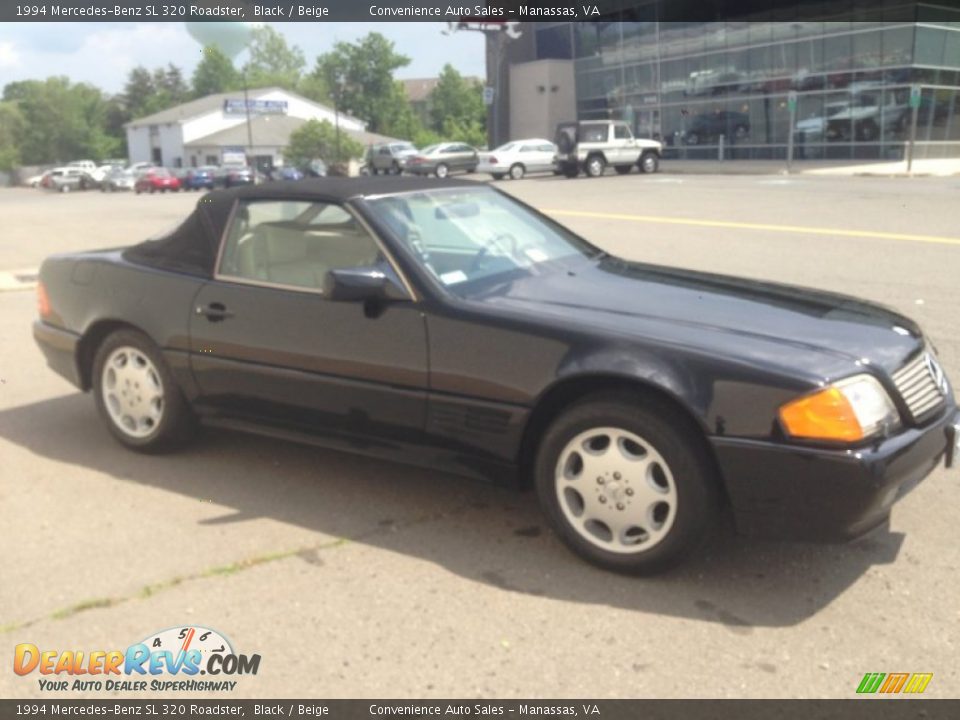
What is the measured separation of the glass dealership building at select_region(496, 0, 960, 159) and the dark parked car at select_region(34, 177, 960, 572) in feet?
94.6

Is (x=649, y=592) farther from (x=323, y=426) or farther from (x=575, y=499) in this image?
(x=323, y=426)

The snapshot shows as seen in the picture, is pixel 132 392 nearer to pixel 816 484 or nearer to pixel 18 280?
pixel 816 484

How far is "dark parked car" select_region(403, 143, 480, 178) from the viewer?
41438 millimetres

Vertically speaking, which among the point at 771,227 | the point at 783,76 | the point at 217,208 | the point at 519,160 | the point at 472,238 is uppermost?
→ the point at 783,76

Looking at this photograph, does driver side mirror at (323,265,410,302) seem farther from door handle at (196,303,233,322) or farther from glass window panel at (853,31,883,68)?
glass window panel at (853,31,883,68)

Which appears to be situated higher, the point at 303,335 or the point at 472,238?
the point at 472,238

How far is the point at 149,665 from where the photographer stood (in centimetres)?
312

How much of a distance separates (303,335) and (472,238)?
0.88m

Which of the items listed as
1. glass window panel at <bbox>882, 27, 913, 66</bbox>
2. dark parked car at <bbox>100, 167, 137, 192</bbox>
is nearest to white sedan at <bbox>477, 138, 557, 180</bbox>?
glass window panel at <bbox>882, 27, 913, 66</bbox>

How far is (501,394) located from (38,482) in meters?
2.47

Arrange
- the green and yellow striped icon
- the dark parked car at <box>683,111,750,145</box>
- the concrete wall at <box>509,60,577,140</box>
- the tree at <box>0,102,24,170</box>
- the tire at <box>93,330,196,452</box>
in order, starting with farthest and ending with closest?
the tree at <box>0,102,24,170</box> < the concrete wall at <box>509,60,577,140</box> < the dark parked car at <box>683,111,750,145</box> < the tire at <box>93,330,196,452</box> < the green and yellow striped icon

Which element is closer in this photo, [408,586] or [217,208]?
[408,586]

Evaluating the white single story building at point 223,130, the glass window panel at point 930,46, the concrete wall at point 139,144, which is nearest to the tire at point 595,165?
the glass window panel at point 930,46

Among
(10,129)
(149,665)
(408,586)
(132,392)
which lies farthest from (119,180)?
(10,129)
